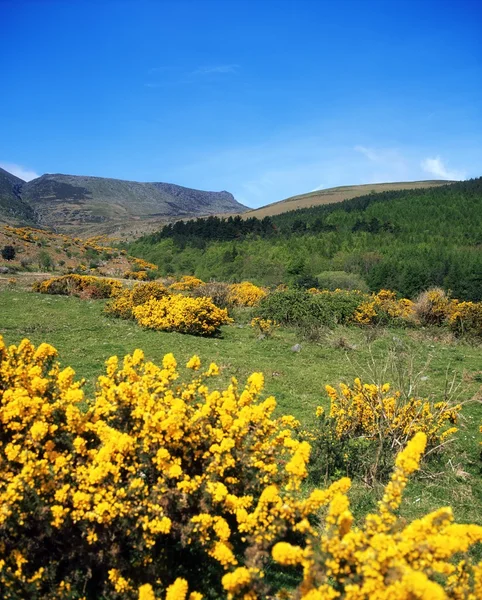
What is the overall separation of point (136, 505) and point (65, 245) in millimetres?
46763

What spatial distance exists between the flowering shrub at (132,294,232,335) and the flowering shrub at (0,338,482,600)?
12.0 metres

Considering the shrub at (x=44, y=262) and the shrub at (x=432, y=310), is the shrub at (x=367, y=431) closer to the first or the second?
the shrub at (x=432, y=310)

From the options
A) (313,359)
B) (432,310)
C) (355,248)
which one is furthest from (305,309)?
(355,248)

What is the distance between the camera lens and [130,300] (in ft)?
62.4

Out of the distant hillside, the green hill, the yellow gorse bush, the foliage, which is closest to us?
the yellow gorse bush

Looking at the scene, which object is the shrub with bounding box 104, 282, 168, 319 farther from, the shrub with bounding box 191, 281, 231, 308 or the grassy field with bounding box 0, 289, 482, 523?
the shrub with bounding box 191, 281, 231, 308

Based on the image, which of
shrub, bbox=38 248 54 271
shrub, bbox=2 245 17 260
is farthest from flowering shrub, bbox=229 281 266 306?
shrub, bbox=2 245 17 260

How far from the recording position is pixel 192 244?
64.6 metres

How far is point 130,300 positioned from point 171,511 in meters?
16.5

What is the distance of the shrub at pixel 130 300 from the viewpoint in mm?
18188

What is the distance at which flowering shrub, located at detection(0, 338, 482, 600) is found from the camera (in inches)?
102

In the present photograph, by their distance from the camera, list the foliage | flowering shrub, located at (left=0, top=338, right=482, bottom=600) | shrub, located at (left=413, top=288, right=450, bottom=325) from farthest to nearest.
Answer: the foliage, shrub, located at (left=413, top=288, right=450, bottom=325), flowering shrub, located at (left=0, top=338, right=482, bottom=600)

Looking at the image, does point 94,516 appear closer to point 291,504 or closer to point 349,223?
point 291,504

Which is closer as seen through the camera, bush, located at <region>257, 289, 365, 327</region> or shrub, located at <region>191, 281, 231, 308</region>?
bush, located at <region>257, 289, 365, 327</region>
